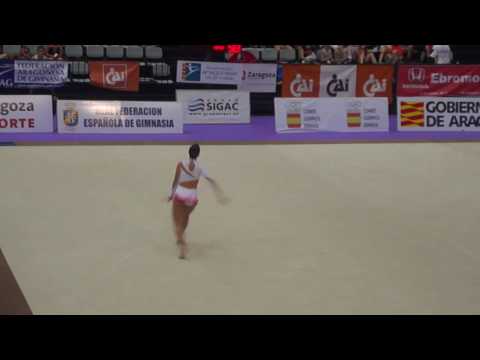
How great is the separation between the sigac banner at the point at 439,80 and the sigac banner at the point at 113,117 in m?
6.92

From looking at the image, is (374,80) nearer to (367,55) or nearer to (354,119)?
(354,119)

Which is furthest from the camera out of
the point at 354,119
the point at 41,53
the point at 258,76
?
the point at 258,76

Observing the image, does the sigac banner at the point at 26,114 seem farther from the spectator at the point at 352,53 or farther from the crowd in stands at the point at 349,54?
the spectator at the point at 352,53

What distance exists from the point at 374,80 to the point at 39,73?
31.7ft

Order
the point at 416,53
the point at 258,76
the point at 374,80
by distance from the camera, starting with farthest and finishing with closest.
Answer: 1. the point at 416,53
2. the point at 258,76
3. the point at 374,80

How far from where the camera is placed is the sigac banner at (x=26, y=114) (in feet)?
51.6

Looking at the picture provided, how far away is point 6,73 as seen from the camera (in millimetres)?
17094

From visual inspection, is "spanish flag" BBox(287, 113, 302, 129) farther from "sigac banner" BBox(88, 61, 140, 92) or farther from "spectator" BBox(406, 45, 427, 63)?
"spectator" BBox(406, 45, 427, 63)

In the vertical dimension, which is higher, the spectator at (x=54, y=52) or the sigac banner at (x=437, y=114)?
the spectator at (x=54, y=52)

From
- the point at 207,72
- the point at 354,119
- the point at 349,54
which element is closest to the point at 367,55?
the point at 349,54

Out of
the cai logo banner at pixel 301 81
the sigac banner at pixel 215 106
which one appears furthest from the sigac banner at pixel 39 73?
the cai logo banner at pixel 301 81

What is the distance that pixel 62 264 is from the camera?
841 centimetres

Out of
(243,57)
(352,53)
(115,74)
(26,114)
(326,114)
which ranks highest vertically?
(352,53)

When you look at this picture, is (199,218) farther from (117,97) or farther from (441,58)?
(441,58)
